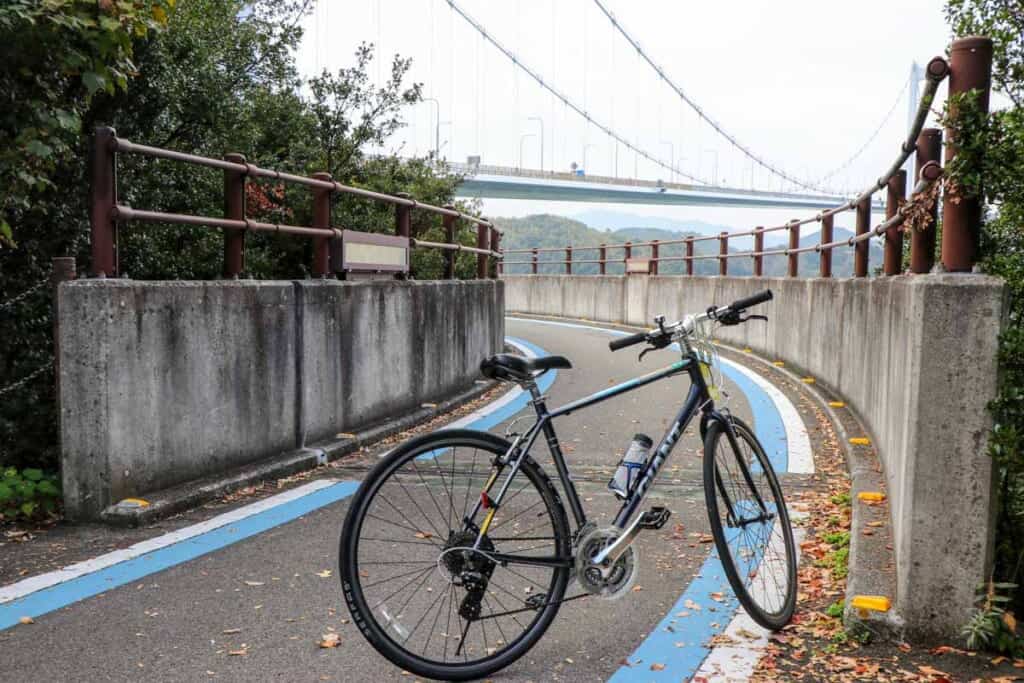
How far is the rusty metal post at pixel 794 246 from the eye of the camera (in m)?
13.2

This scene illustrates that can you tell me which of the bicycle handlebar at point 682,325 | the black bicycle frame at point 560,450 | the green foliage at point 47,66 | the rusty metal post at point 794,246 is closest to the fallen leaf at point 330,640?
the black bicycle frame at point 560,450

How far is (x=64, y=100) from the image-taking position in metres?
6.03

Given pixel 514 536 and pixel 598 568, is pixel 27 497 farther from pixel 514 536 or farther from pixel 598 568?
pixel 598 568

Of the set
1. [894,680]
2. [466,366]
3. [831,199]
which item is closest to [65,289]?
[894,680]

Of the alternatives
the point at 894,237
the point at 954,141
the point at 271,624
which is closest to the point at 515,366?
the point at 271,624

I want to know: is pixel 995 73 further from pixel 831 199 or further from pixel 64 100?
pixel 831 199

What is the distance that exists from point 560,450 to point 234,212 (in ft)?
11.7

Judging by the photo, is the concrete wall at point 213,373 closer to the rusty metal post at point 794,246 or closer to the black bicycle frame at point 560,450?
the black bicycle frame at point 560,450

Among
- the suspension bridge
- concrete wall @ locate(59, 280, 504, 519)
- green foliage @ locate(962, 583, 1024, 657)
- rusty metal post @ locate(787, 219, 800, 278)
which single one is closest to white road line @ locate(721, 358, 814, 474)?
the suspension bridge

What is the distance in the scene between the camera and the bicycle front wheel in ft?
11.8

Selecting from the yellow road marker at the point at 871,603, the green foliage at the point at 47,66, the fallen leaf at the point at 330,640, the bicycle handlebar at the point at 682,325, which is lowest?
the fallen leaf at the point at 330,640

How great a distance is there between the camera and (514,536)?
335 centimetres

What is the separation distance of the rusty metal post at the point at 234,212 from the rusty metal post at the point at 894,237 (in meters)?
4.35

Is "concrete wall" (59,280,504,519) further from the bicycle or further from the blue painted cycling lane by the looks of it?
the bicycle
